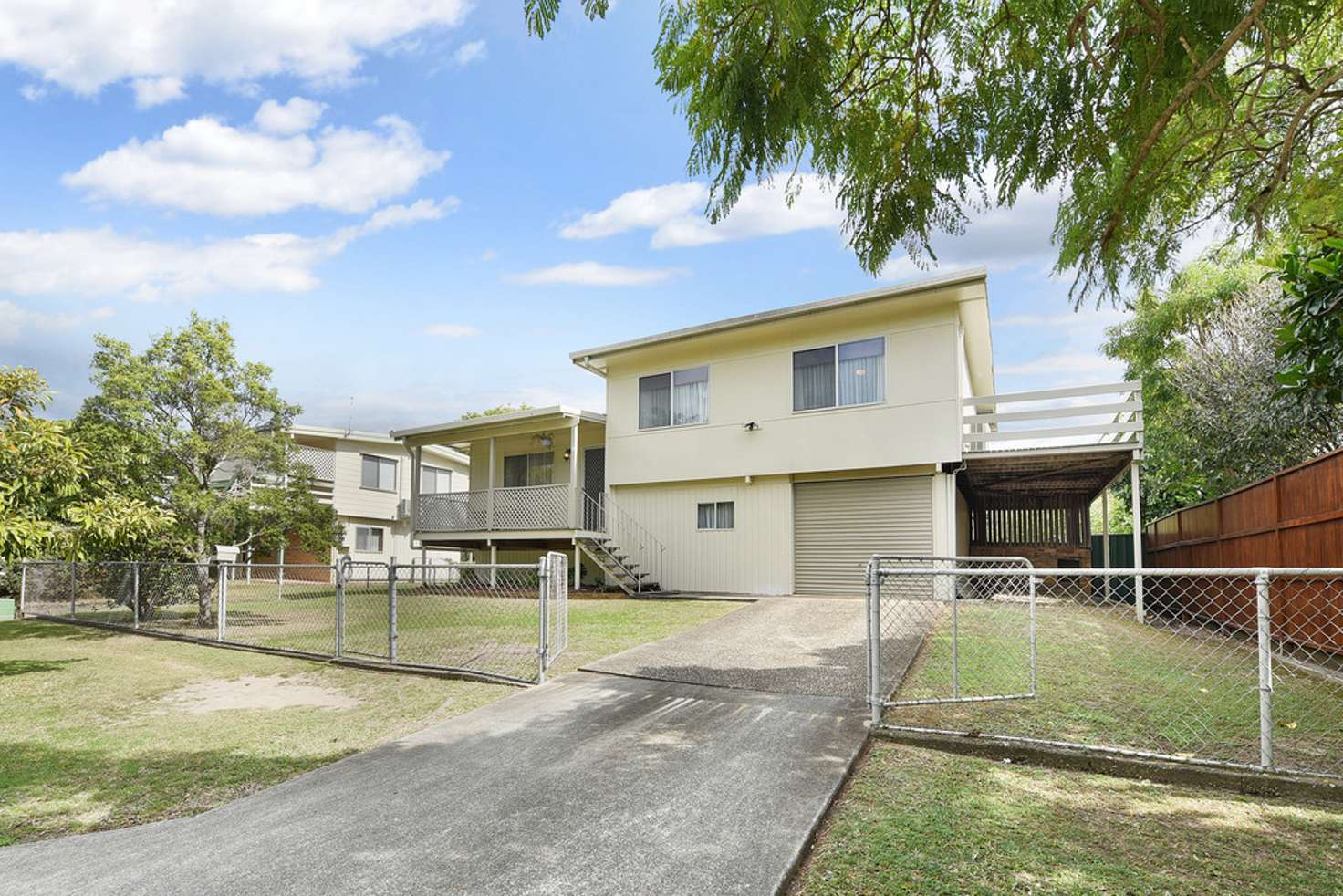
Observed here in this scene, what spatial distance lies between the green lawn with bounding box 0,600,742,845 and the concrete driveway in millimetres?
406

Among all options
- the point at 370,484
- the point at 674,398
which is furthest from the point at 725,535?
the point at 370,484

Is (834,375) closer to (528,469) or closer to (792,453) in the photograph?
(792,453)

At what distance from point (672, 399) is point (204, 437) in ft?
30.0

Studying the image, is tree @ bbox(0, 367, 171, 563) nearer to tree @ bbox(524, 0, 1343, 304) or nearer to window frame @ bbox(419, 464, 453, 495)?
tree @ bbox(524, 0, 1343, 304)

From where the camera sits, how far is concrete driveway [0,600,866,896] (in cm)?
300

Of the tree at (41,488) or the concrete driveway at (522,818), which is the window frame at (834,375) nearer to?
the concrete driveway at (522,818)

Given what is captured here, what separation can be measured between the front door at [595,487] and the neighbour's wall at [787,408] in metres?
0.78

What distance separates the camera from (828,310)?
45.5ft

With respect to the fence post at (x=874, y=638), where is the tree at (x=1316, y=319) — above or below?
above

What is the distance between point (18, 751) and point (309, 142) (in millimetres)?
12101

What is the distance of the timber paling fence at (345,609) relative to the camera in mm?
7699

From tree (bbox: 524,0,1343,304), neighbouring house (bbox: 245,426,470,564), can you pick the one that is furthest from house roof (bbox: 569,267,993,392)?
neighbouring house (bbox: 245,426,470,564)

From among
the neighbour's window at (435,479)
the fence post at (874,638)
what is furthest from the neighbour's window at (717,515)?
the neighbour's window at (435,479)

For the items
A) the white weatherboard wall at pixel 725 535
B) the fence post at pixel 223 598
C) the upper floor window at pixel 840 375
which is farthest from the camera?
the white weatherboard wall at pixel 725 535
